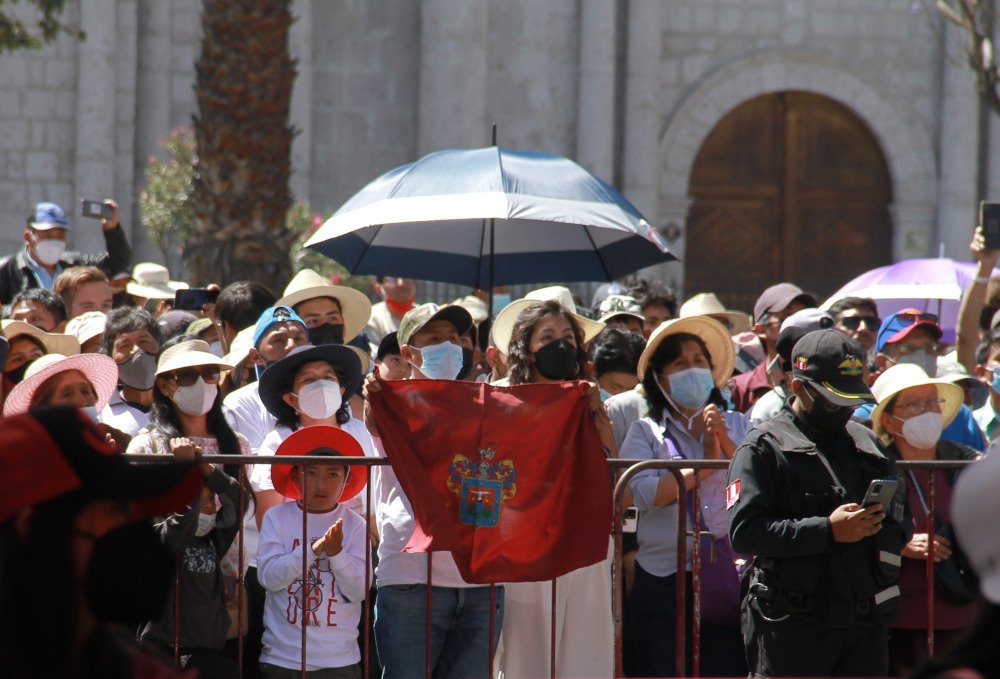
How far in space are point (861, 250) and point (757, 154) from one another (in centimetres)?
209

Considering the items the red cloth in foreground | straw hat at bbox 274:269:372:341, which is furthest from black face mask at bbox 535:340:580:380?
straw hat at bbox 274:269:372:341

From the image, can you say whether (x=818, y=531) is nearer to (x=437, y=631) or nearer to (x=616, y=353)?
(x=437, y=631)

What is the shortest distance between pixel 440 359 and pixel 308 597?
134 centimetres

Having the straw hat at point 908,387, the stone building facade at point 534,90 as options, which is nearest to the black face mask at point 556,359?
the straw hat at point 908,387

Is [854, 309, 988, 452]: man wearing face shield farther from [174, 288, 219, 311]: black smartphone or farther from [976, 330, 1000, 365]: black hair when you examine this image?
[174, 288, 219, 311]: black smartphone

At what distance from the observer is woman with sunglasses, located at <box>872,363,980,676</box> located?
5973 mm

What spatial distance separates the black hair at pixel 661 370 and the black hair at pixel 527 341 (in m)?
0.44

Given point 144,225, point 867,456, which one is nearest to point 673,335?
point 867,456

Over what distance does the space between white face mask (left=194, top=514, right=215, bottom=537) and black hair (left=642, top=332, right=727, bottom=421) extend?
2.07m

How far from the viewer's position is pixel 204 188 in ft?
39.8

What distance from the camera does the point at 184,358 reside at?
6191mm

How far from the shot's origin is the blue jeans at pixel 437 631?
18.3 ft

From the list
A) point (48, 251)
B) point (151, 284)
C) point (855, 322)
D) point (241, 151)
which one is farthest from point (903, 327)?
point (241, 151)

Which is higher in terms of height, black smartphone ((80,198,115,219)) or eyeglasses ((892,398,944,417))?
black smartphone ((80,198,115,219))
